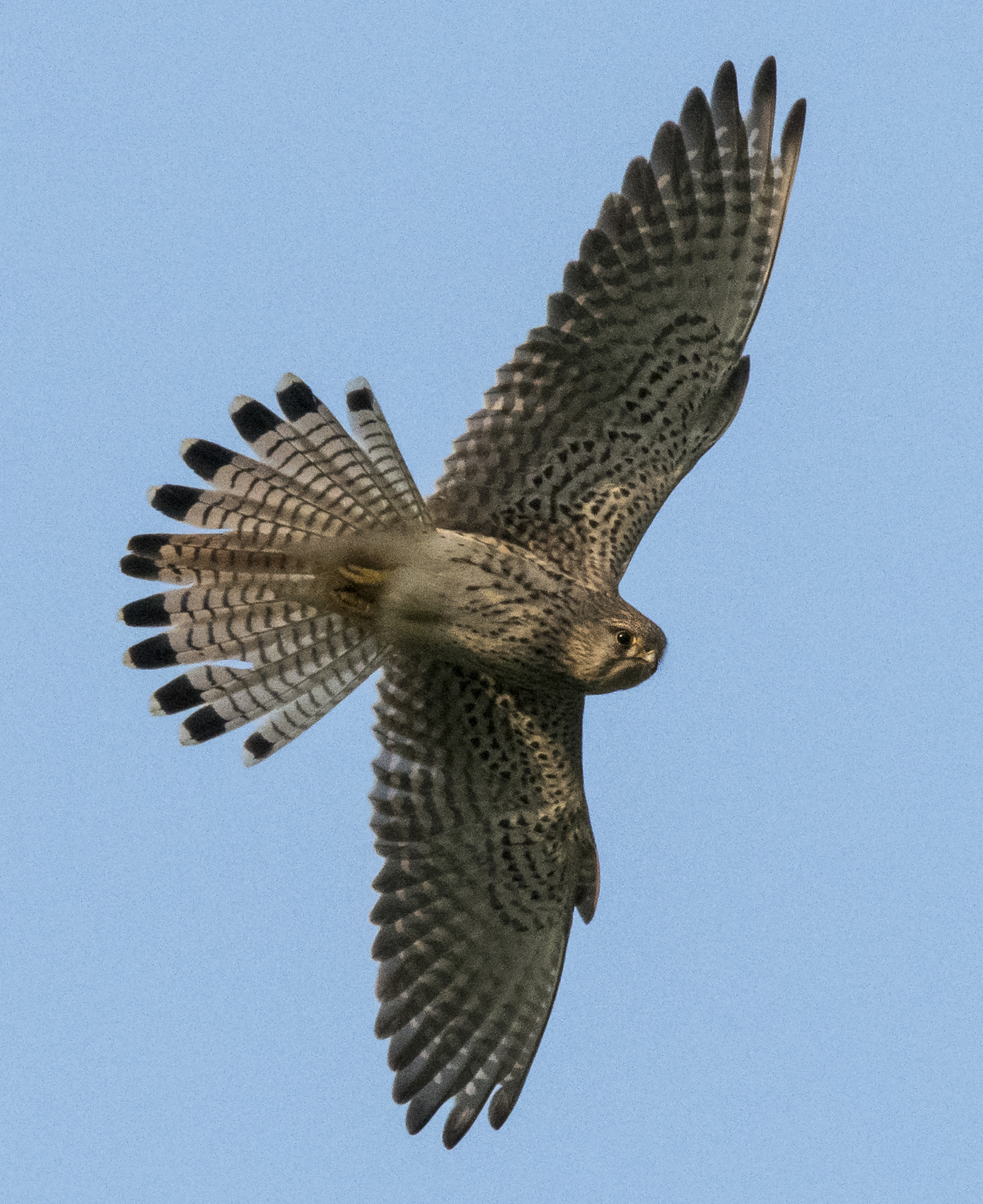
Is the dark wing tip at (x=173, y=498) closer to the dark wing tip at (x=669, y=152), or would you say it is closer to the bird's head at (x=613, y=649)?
the bird's head at (x=613, y=649)

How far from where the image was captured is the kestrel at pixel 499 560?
10.5 metres

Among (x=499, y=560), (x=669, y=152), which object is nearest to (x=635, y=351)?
(x=669, y=152)

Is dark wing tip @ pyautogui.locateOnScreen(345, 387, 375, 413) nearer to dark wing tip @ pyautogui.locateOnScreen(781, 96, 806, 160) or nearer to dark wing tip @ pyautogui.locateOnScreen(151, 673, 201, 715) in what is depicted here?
dark wing tip @ pyautogui.locateOnScreen(151, 673, 201, 715)

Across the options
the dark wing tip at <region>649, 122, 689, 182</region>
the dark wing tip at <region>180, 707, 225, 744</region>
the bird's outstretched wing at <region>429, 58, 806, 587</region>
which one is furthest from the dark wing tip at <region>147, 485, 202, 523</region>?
the dark wing tip at <region>649, 122, 689, 182</region>

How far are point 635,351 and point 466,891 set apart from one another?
300cm

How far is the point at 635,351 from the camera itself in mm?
10750

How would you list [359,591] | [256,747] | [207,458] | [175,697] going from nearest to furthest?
1. [207,458]
2. [359,591]
3. [175,697]
4. [256,747]

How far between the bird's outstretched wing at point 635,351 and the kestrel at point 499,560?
0.01 m

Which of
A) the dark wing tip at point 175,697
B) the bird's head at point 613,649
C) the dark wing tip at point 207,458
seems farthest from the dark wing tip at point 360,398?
the dark wing tip at point 175,697

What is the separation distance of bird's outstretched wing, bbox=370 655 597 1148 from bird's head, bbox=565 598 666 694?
78 cm

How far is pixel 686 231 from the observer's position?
35.1ft

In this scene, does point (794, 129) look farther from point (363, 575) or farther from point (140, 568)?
point (140, 568)

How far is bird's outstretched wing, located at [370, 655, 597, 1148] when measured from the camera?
11.2m

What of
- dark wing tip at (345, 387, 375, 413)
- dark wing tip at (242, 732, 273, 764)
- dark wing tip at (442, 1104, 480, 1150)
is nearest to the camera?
dark wing tip at (345, 387, 375, 413)
